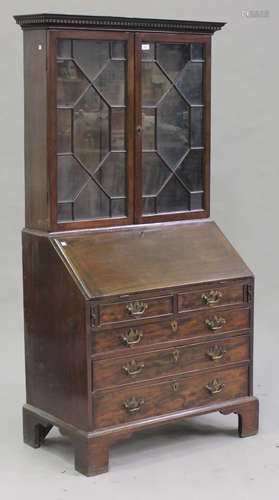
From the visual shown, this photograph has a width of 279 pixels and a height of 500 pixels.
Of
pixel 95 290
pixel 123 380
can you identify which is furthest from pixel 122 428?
pixel 95 290

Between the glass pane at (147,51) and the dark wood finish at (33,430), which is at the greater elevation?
the glass pane at (147,51)

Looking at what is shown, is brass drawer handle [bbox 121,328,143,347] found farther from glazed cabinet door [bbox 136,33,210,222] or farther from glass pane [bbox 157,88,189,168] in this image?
glass pane [bbox 157,88,189,168]

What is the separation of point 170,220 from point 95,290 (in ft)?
2.33

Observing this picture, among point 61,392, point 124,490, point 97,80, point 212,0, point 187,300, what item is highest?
point 212,0

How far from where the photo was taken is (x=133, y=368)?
206 inches

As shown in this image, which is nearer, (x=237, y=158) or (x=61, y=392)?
(x=61, y=392)

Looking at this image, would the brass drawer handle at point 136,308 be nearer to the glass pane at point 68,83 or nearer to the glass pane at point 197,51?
the glass pane at point 68,83

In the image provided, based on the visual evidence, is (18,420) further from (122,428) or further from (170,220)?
(170,220)

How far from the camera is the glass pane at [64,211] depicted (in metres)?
5.28

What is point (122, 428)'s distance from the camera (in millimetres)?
5219

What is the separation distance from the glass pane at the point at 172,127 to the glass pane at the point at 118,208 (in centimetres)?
32

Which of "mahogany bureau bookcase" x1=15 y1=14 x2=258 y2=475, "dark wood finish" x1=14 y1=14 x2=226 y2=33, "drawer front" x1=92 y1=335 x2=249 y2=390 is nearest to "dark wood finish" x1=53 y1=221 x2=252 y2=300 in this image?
"mahogany bureau bookcase" x1=15 y1=14 x2=258 y2=475

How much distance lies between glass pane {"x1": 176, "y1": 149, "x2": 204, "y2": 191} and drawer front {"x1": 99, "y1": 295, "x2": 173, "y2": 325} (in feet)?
2.18

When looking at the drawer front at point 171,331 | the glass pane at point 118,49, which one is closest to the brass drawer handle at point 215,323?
the drawer front at point 171,331
